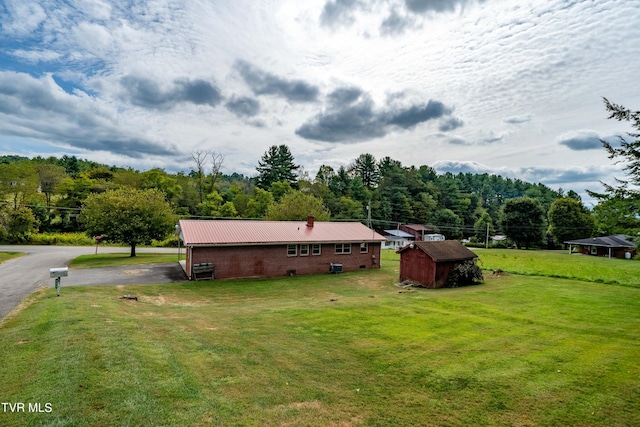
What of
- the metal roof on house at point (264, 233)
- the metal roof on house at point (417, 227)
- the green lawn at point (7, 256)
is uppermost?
the metal roof on house at point (417, 227)

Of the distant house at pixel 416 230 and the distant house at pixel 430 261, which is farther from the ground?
the distant house at pixel 416 230

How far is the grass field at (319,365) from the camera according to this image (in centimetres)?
523

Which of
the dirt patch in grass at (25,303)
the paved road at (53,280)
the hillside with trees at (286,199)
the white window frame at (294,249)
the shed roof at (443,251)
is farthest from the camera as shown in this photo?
the hillside with trees at (286,199)

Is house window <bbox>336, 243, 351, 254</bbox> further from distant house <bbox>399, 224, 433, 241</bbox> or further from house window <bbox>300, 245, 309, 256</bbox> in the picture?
distant house <bbox>399, 224, 433, 241</bbox>

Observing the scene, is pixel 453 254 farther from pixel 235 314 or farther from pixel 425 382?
pixel 425 382

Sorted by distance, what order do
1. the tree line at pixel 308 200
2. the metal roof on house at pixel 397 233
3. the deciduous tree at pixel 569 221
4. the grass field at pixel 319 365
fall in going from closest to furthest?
the grass field at pixel 319 365 → the tree line at pixel 308 200 → the deciduous tree at pixel 569 221 → the metal roof on house at pixel 397 233

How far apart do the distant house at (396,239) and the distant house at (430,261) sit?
44701mm

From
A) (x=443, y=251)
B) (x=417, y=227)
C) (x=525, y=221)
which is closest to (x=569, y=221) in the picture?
(x=525, y=221)

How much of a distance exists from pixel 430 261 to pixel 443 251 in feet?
5.06

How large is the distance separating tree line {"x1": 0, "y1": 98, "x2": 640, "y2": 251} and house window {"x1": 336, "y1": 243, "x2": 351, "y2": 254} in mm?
14040

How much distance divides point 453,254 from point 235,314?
49.8 ft

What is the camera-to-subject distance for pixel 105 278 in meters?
19.9

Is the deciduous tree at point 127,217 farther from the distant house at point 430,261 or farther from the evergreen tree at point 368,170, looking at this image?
the evergreen tree at point 368,170

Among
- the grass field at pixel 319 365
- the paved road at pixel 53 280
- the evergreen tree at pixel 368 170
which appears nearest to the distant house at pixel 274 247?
the paved road at pixel 53 280
